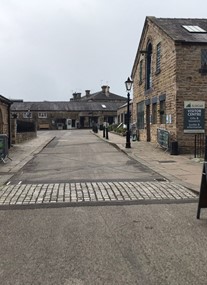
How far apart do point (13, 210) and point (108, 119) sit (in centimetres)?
7173

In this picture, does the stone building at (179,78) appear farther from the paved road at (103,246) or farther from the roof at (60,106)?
the roof at (60,106)

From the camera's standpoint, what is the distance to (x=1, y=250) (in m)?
4.83

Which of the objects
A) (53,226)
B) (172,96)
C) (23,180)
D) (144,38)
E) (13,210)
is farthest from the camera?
(144,38)

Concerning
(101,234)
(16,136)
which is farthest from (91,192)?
(16,136)

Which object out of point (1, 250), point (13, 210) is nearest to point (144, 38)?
point (13, 210)

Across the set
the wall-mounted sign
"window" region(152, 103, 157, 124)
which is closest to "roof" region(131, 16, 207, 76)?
the wall-mounted sign

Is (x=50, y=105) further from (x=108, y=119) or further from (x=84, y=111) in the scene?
(x=108, y=119)

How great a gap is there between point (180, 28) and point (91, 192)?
1482 cm

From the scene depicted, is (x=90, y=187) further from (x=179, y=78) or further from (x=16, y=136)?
(x=16, y=136)

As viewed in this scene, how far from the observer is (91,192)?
8.56m

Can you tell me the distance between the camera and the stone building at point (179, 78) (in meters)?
17.9

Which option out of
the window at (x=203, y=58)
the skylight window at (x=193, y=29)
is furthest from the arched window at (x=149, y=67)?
the window at (x=203, y=58)

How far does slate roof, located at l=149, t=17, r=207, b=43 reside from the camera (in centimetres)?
1822

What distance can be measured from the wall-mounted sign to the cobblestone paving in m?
8.74
